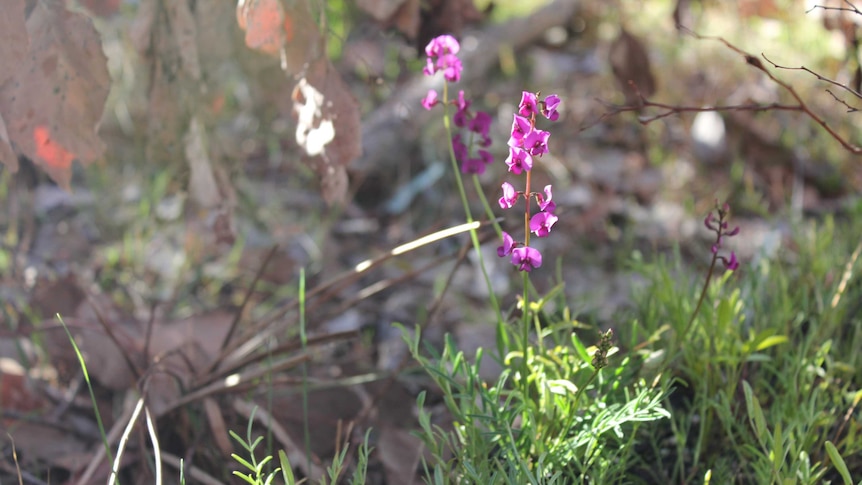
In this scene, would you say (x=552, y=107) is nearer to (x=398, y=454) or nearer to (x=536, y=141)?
(x=536, y=141)

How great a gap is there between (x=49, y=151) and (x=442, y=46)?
713mm

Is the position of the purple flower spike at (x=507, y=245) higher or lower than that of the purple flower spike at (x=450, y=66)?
lower

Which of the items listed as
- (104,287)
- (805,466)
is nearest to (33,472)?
(104,287)

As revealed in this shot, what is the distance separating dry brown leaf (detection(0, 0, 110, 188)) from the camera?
4.71 ft

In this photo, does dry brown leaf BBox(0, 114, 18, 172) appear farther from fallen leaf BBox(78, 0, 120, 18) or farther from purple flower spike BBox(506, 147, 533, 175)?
purple flower spike BBox(506, 147, 533, 175)

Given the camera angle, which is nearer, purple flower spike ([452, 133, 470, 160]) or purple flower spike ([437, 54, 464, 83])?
purple flower spike ([437, 54, 464, 83])

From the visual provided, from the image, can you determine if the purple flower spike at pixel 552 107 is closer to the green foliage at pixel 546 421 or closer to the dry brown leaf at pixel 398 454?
the green foliage at pixel 546 421

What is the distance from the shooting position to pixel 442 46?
1354 mm

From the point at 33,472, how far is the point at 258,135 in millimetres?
1837

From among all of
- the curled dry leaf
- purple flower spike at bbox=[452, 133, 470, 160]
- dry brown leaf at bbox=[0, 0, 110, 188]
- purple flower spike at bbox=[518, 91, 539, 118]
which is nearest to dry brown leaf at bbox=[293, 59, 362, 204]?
the curled dry leaf

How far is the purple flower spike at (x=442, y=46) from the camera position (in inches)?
52.2

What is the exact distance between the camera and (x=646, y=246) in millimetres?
2695

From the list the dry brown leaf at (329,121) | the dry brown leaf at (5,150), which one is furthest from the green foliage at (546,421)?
the dry brown leaf at (5,150)

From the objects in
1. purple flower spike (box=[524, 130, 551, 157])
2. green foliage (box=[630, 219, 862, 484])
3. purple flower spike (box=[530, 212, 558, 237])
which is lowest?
green foliage (box=[630, 219, 862, 484])
